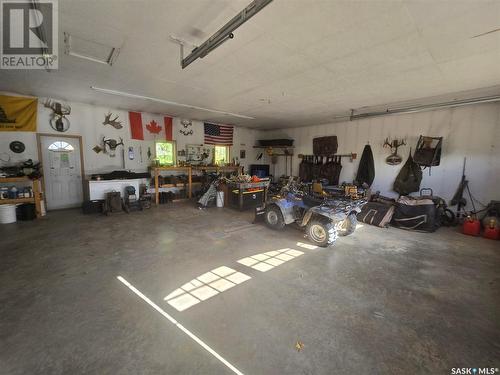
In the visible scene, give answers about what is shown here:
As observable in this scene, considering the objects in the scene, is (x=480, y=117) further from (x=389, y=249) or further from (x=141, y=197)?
(x=141, y=197)

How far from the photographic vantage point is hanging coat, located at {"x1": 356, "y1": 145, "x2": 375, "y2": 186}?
692 centimetres

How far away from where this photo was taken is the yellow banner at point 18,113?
475 centimetres

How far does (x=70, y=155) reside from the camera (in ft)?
19.0

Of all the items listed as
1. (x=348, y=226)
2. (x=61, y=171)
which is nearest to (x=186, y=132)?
(x=61, y=171)

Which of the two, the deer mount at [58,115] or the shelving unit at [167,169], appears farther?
the shelving unit at [167,169]

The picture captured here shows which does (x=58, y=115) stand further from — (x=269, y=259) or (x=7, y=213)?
(x=269, y=259)

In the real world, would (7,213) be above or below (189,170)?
below

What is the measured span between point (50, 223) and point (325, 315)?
19.0 feet

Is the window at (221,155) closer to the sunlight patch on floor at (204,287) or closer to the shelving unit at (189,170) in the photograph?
the shelving unit at (189,170)

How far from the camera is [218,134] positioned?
8.80 meters

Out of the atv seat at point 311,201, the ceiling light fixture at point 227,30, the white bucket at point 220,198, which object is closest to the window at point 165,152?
the white bucket at point 220,198

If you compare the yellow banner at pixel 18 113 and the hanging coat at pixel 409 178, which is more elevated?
the yellow banner at pixel 18 113

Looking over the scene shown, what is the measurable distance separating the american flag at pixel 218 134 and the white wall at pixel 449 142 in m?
4.84

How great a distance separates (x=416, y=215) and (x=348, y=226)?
1.80m
